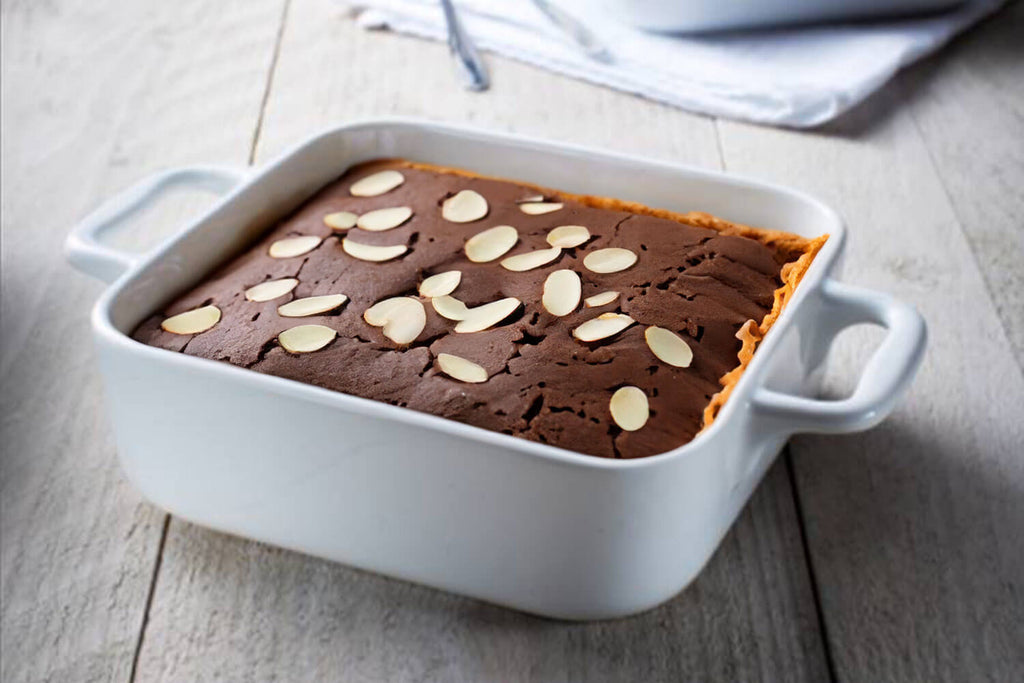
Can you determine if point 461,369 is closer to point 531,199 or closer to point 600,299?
point 600,299

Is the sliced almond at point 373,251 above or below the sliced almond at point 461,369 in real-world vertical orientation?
below

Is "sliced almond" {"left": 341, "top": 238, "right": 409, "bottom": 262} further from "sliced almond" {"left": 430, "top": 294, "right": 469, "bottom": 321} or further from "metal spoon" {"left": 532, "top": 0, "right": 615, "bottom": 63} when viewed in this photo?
"metal spoon" {"left": 532, "top": 0, "right": 615, "bottom": 63}

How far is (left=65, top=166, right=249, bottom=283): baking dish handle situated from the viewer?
89 cm

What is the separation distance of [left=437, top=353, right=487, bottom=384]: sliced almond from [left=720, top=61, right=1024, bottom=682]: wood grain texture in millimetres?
257

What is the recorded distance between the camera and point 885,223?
4.06ft

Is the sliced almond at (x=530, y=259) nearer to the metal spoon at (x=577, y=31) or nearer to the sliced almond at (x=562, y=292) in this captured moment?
the sliced almond at (x=562, y=292)

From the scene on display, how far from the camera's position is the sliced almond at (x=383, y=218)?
0.95 meters

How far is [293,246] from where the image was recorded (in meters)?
0.94

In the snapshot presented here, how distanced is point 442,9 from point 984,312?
0.77 m

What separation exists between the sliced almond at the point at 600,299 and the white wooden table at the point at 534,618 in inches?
6.9

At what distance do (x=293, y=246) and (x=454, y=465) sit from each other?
0.29 meters

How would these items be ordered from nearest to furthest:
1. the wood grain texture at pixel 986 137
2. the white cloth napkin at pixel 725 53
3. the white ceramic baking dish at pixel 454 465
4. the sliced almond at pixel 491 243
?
the white ceramic baking dish at pixel 454 465 < the sliced almond at pixel 491 243 < the wood grain texture at pixel 986 137 < the white cloth napkin at pixel 725 53

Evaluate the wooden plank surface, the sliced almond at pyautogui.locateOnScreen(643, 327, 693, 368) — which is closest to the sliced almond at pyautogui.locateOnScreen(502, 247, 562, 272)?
the sliced almond at pyautogui.locateOnScreen(643, 327, 693, 368)

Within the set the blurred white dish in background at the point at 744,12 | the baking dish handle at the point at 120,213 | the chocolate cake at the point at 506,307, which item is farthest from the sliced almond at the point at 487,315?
the blurred white dish in background at the point at 744,12
